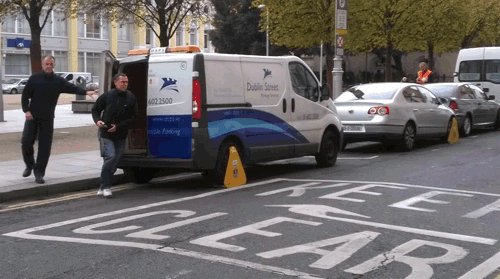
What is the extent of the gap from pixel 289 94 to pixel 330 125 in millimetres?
1485

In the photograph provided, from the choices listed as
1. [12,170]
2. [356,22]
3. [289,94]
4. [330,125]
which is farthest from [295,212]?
[356,22]

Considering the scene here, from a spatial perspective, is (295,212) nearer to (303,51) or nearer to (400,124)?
(400,124)

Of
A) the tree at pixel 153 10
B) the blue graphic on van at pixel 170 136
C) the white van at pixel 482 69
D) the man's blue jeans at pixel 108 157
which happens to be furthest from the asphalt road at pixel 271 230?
the white van at pixel 482 69

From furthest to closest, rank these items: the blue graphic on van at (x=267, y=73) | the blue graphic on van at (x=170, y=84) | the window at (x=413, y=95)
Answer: the window at (x=413, y=95)
the blue graphic on van at (x=267, y=73)
the blue graphic on van at (x=170, y=84)

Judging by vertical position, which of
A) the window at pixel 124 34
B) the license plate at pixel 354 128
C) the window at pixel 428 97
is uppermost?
Result: the window at pixel 124 34

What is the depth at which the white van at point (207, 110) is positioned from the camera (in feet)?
29.1

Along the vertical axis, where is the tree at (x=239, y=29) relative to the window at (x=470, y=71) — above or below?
above

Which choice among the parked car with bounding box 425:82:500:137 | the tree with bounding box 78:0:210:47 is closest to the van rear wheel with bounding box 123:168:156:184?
the tree with bounding box 78:0:210:47

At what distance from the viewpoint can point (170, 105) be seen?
906 centimetres

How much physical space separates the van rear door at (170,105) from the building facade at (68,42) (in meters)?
51.9

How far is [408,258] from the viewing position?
221 inches

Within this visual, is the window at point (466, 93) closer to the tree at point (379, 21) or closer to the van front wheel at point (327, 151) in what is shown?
the tree at point (379, 21)

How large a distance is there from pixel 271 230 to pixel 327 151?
526 cm

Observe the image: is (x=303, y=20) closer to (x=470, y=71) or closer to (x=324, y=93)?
(x=470, y=71)
